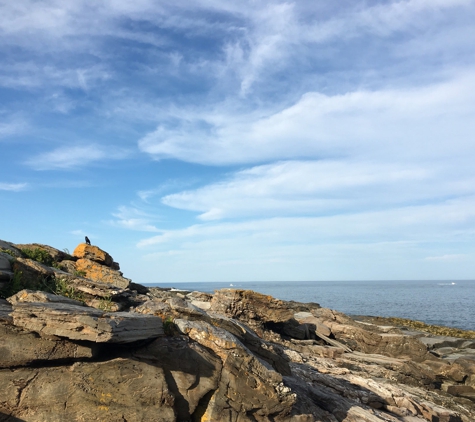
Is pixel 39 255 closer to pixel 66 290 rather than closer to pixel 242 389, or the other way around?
pixel 66 290

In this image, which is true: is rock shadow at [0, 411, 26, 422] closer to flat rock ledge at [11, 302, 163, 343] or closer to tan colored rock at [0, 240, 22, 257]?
flat rock ledge at [11, 302, 163, 343]

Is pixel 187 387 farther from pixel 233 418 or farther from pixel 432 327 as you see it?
pixel 432 327

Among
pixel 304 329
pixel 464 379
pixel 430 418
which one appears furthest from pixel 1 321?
pixel 464 379

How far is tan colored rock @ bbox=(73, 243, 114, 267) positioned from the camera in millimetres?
24281

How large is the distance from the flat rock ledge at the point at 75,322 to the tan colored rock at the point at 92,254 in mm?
15692

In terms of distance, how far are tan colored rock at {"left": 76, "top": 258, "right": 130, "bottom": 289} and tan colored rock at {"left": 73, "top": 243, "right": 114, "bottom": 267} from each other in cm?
54

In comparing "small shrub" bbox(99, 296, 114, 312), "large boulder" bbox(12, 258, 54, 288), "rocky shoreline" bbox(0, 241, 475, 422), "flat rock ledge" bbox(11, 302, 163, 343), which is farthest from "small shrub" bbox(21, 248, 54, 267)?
"flat rock ledge" bbox(11, 302, 163, 343)

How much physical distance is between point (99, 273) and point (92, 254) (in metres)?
1.81

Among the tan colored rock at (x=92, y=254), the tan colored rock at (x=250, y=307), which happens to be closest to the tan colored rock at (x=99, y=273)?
the tan colored rock at (x=92, y=254)

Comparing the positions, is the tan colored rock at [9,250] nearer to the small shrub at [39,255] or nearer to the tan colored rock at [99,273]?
the small shrub at [39,255]

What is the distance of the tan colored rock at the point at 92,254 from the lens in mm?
24281

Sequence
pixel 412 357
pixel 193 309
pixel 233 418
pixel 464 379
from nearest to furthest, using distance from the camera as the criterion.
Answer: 1. pixel 233 418
2. pixel 193 309
3. pixel 464 379
4. pixel 412 357

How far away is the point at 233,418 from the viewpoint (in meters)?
9.62

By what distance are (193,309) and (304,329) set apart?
57.2 feet
